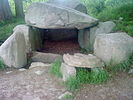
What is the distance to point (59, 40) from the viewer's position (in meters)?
8.79

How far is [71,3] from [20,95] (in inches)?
185

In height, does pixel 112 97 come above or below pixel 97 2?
below

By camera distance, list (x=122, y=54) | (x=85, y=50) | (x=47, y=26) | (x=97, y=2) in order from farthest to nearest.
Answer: (x=97, y=2), (x=85, y=50), (x=47, y=26), (x=122, y=54)

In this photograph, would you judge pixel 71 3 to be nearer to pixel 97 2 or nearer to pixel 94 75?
pixel 97 2

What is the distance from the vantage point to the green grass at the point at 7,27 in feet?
25.8

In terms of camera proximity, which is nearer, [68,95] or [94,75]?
[68,95]

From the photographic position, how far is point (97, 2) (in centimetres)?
1046

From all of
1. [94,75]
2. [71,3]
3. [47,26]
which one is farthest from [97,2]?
[94,75]

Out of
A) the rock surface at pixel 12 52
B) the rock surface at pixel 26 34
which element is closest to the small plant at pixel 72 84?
the rock surface at pixel 12 52

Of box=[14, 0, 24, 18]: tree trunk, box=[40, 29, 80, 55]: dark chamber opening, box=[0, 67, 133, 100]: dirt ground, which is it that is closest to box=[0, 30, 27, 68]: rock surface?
box=[0, 67, 133, 100]: dirt ground

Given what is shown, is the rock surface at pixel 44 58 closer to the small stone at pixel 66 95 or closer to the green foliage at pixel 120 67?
the green foliage at pixel 120 67

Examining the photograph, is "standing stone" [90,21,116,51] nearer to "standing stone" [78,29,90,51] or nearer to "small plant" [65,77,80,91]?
"standing stone" [78,29,90,51]

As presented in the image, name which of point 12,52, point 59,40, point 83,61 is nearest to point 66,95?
point 83,61

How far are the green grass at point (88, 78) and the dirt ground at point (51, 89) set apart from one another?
0.35 feet
